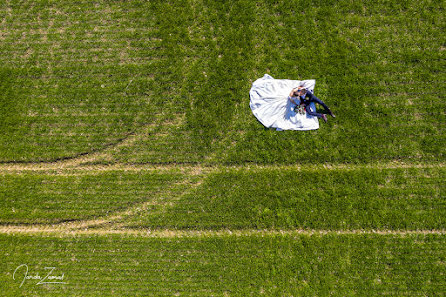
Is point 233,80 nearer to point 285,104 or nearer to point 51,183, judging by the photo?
point 285,104

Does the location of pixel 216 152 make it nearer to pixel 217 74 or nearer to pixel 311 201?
pixel 217 74

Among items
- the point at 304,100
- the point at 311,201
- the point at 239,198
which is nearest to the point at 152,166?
the point at 239,198

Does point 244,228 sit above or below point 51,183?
below

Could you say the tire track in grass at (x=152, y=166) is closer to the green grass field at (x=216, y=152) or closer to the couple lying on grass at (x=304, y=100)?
the green grass field at (x=216, y=152)

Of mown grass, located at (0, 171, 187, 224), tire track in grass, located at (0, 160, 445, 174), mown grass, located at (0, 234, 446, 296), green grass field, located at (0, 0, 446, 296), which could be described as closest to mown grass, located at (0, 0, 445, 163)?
green grass field, located at (0, 0, 446, 296)

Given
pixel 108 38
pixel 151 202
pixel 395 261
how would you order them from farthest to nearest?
pixel 108 38, pixel 151 202, pixel 395 261

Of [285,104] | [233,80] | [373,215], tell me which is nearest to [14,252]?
[233,80]

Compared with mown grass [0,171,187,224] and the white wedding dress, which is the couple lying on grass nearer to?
the white wedding dress

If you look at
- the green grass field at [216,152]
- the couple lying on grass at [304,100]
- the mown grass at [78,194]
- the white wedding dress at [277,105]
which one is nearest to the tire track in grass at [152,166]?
the green grass field at [216,152]
